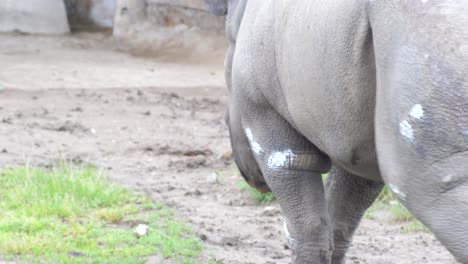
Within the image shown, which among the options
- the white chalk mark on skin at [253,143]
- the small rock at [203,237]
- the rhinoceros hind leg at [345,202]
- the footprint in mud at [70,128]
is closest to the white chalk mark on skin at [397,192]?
the white chalk mark on skin at [253,143]

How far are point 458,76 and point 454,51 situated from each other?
6 cm

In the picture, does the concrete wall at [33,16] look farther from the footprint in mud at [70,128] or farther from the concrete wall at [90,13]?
the footprint in mud at [70,128]

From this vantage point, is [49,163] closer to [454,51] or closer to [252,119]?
[252,119]

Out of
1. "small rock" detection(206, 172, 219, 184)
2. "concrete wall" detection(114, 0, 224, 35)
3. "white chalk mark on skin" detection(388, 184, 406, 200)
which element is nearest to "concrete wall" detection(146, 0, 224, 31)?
"concrete wall" detection(114, 0, 224, 35)

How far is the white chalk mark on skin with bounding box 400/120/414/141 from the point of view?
243 cm

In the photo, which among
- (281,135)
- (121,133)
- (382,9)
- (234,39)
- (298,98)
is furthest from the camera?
(121,133)

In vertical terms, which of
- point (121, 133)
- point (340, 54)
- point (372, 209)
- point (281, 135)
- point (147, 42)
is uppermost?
point (340, 54)

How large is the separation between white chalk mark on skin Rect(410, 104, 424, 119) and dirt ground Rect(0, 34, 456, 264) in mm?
2706

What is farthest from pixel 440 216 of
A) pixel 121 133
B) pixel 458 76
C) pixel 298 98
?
pixel 121 133

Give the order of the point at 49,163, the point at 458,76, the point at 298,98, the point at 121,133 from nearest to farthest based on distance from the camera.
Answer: the point at 458,76
the point at 298,98
the point at 49,163
the point at 121,133

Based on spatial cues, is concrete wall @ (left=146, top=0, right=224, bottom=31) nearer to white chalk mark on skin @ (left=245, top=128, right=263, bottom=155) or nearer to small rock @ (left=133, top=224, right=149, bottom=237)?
small rock @ (left=133, top=224, right=149, bottom=237)

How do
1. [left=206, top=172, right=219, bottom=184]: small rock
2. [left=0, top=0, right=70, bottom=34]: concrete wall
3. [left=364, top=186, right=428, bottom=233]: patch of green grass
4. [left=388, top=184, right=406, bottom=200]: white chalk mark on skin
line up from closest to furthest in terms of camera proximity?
1. [left=388, top=184, right=406, bottom=200]: white chalk mark on skin
2. [left=364, top=186, right=428, bottom=233]: patch of green grass
3. [left=206, top=172, right=219, bottom=184]: small rock
4. [left=0, top=0, right=70, bottom=34]: concrete wall

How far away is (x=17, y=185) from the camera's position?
608 cm

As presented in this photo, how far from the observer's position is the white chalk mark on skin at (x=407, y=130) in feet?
7.98
